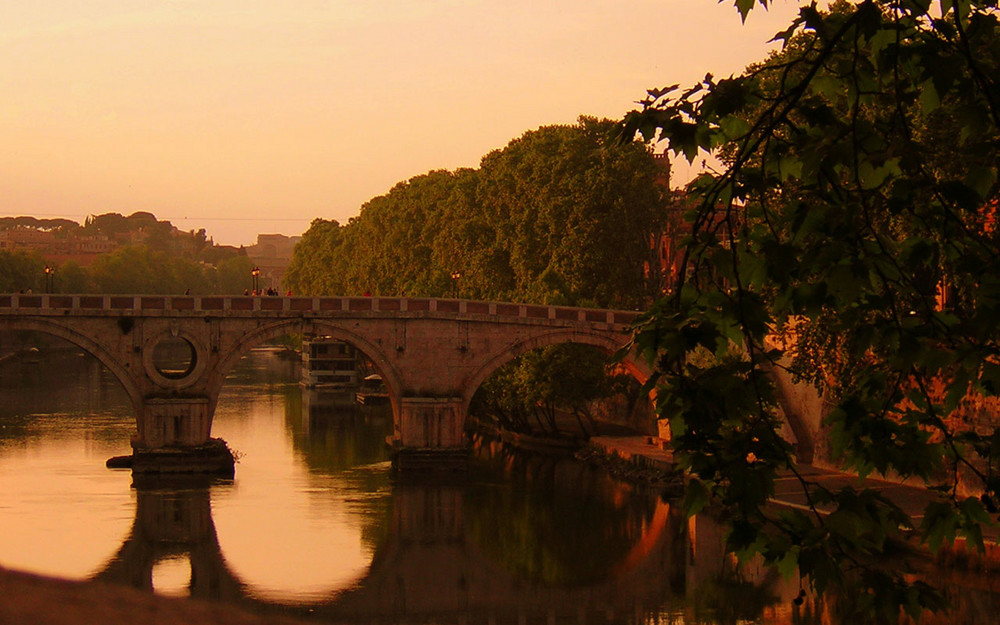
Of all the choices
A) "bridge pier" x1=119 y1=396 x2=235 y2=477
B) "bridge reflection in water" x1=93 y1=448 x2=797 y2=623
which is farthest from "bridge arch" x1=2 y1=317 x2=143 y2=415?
"bridge reflection in water" x1=93 y1=448 x2=797 y2=623

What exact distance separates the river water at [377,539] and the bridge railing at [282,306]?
4983 millimetres

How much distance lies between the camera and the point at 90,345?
39062mm

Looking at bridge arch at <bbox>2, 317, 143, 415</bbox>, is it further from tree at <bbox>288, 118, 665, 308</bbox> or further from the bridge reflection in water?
tree at <bbox>288, 118, 665, 308</bbox>

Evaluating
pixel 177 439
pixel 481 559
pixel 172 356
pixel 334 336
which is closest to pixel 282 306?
pixel 334 336

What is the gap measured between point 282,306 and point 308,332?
1340 millimetres

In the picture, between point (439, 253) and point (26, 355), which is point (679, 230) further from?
point (26, 355)

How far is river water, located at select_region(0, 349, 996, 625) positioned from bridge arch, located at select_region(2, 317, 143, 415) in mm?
2667

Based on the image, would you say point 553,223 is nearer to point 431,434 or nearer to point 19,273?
point 431,434

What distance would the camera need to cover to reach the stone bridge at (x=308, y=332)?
39031 mm

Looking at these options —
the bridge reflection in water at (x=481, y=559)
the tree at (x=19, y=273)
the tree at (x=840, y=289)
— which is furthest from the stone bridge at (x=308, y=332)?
the tree at (x=19, y=273)

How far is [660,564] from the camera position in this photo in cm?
2889

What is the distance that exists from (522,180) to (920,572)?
1122 inches

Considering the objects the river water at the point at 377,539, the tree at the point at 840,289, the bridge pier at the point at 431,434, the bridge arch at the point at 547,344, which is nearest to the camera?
the tree at the point at 840,289

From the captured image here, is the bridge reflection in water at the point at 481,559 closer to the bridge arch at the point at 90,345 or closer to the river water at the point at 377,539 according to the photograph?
the river water at the point at 377,539
